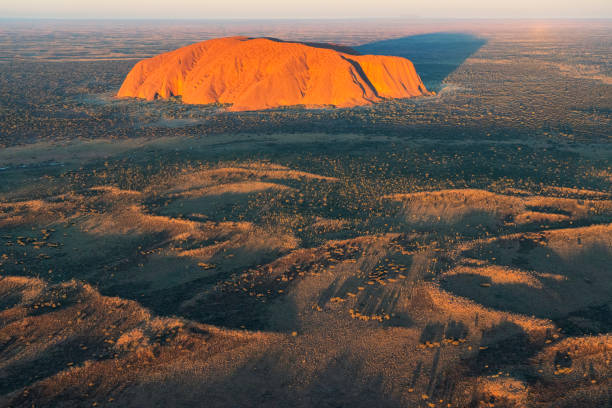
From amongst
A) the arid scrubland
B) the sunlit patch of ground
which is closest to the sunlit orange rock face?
the arid scrubland

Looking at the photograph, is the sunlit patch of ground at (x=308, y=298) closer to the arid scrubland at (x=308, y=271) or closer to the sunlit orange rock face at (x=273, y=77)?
the arid scrubland at (x=308, y=271)

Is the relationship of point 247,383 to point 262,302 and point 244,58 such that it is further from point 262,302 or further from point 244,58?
point 244,58

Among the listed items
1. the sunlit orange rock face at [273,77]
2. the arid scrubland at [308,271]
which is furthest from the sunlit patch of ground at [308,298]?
the sunlit orange rock face at [273,77]

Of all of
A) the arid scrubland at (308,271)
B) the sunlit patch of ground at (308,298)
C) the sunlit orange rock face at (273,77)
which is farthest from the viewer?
the sunlit orange rock face at (273,77)

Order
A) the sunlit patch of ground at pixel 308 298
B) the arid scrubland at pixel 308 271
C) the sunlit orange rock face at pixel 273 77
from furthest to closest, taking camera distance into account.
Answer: the sunlit orange rock face at pixel 273 77, the arid scrubland at pixel 308 271, the sunlit patch of ground at pixel 308 298

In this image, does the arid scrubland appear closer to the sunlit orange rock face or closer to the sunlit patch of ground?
the sunlit patch of ground

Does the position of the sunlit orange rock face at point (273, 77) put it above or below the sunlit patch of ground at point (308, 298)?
above

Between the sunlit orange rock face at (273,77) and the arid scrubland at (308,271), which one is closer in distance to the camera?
the arid scrubland at (308,271)
